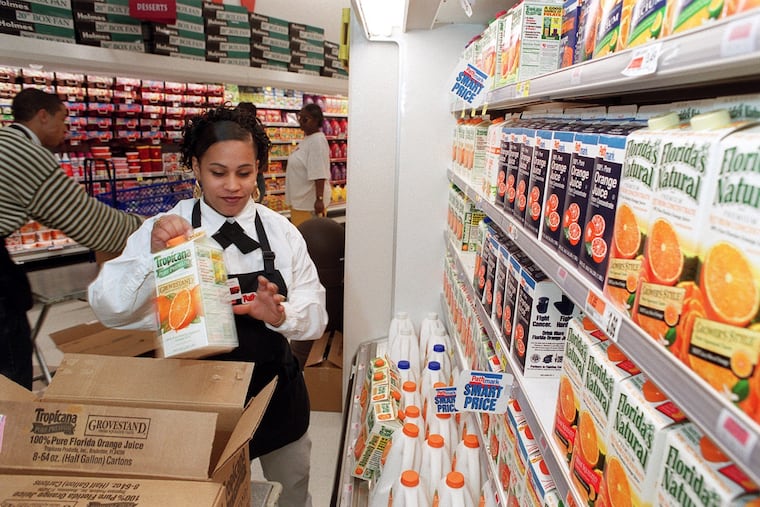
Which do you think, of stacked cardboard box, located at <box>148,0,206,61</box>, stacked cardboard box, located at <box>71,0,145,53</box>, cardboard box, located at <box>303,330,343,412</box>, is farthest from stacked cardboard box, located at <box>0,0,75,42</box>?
cardboard box, located at <box>303,330,343,412</box>

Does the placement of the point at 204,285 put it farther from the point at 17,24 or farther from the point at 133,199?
the point at 133,199

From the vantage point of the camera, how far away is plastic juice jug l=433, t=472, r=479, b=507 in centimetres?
162

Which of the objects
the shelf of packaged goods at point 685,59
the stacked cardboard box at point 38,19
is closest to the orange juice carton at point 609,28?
the shelf of packaged goods at point 685,59

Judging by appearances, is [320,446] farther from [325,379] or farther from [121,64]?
[121,64]

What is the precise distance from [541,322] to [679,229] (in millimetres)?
699

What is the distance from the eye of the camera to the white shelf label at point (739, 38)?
21.2 inches

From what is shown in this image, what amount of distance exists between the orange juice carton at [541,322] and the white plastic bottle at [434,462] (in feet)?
1.87

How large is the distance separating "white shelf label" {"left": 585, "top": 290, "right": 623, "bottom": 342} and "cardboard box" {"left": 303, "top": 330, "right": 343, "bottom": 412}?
2.68 m

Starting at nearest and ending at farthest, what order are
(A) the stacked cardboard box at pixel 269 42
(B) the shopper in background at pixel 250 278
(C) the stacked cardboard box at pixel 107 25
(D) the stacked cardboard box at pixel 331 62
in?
(B) the shopper in background at pixel 250 278 < (C) the stacked cardboard box at pixel 107 25 < (A) the stacked cardboard box at pixel 269 42 < (D) the stacked cardboard box at pixel 331 62

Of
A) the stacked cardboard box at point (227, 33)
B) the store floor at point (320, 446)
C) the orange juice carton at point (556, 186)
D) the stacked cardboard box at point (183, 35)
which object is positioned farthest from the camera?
the stacked cardboard box at point (227, 33)

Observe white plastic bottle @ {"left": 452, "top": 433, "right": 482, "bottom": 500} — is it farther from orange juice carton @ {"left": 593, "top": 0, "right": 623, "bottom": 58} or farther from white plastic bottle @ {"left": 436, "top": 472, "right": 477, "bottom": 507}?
orange juice carton @ {"left": 593, "top": 0, "right": 623, "bottom": 58}

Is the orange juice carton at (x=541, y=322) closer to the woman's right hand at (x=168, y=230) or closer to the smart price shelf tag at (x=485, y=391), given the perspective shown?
the smart price shelf tag at (x=485, y=391)

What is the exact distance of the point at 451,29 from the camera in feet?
9.55

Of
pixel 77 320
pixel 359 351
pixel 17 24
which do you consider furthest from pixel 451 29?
pixel 77 320
